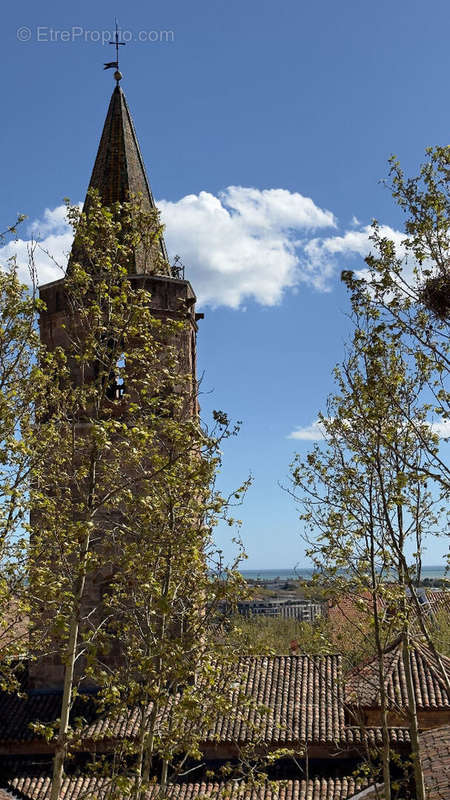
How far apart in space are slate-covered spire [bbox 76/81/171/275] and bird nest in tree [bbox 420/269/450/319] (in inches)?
597

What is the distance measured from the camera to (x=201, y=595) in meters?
8.59

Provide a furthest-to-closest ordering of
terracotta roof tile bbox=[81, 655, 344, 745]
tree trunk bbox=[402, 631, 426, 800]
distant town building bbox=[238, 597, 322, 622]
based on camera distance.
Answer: distant town building bbox=[238, 597, 322, 622] < terracotta roof tile bbox=[81, 655, 344, 745] < tree trunk bbox=[402, 631, 426, 800]

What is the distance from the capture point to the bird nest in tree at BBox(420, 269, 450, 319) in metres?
7.03

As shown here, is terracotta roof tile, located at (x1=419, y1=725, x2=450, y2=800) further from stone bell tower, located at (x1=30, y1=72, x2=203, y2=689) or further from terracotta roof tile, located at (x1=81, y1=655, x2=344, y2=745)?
stone bell tower, located at (x1=30, y1=72, x2=203, y2=689)

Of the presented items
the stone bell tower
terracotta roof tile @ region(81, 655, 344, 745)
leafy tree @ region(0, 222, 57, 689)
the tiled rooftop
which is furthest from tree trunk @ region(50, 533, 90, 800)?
the stone bell tower

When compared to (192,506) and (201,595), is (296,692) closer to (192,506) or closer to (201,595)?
(201,595)

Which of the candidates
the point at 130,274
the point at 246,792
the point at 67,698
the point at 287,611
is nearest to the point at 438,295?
the point at 67,698

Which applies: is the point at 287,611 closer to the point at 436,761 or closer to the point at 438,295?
the point at 436,761

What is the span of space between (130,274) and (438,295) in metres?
13.2

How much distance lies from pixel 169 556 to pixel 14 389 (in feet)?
10.7

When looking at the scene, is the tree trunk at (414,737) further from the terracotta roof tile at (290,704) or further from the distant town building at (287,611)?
the terracotta roof tile at (290,704)

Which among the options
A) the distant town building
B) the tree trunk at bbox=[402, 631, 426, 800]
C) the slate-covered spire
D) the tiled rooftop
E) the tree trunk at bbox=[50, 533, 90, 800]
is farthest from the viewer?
the slate-covered spire

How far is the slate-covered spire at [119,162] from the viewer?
21747 mm

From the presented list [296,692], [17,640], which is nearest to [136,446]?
[17,640]
